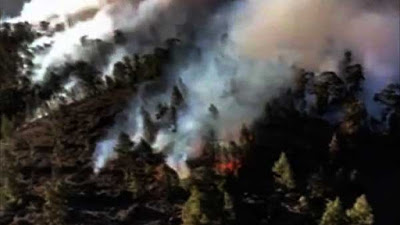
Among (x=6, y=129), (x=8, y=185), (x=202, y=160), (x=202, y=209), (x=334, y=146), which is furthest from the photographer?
(x=6, y=129)

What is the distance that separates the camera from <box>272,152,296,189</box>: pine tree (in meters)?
58.5

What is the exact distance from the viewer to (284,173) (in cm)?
5872

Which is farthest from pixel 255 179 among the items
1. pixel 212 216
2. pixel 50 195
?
pixel 50 195

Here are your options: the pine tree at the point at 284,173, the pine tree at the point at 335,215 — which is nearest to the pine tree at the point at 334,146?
the pine tree at the point at 284,173

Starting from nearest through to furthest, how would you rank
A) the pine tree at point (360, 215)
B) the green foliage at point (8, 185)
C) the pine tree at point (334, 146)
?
the pine tree at point (360, 215)
the green foliage at point (8, 185)
the pine tree at point (334, 146)

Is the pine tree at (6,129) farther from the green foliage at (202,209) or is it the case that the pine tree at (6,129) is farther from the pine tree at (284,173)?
the pine tree at (284,173)

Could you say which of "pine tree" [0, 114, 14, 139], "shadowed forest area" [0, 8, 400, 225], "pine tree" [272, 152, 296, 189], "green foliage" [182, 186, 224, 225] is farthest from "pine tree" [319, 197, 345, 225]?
"pine tree" [0, 114, 14, 139]

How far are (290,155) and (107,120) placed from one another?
14281mm

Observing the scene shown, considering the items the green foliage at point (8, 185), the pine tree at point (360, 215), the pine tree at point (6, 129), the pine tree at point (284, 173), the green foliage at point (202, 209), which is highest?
the pine tree at point (6, 129)

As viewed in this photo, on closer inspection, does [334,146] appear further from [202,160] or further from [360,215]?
[360,215]

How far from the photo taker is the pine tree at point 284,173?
58.5m

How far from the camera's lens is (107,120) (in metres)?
68.8

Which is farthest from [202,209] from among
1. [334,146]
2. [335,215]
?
[334,146]

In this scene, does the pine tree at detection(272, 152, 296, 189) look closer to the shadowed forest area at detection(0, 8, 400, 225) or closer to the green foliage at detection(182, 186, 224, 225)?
the shadowed forest area at detection(0, 8, 400, 225)
